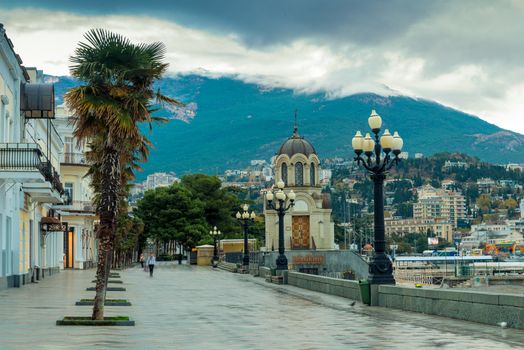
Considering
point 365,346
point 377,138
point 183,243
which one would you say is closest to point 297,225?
point 183,243

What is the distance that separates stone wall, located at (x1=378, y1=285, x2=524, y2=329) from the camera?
18.3 metres

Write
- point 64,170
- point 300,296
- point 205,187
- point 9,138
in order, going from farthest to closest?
1. point 205,187
2. point 64,170
3. point 9,138
4. point 300,296

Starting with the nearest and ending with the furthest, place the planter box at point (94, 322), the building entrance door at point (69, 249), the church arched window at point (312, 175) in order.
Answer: the planter box at point (94, 322), the building entrance door at point (69, 249), the church arched window at point (312, 175)

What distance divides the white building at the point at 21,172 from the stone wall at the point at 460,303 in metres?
13.9

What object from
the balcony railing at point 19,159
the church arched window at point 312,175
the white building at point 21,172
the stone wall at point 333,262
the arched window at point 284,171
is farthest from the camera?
the church arched window at point 312,175

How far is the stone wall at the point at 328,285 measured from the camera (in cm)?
3026

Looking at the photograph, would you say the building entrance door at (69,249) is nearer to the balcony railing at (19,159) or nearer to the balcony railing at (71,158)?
the balcony railing at (71,158)

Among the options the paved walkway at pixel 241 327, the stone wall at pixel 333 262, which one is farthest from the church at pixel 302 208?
the paved walkway at pixel 241 327

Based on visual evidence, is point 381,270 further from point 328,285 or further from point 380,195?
point 328,285

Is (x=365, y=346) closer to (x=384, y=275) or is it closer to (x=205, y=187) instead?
(x=384, y=275)

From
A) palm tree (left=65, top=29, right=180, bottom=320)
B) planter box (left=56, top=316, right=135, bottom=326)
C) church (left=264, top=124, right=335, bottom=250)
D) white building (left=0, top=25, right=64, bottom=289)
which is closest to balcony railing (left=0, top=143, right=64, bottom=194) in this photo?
white building (left=0, top=25, right=64, bottom=289)

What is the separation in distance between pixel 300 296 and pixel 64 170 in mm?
40390

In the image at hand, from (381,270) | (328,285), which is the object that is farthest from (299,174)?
(381,270)

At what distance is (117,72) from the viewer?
21.1 m
